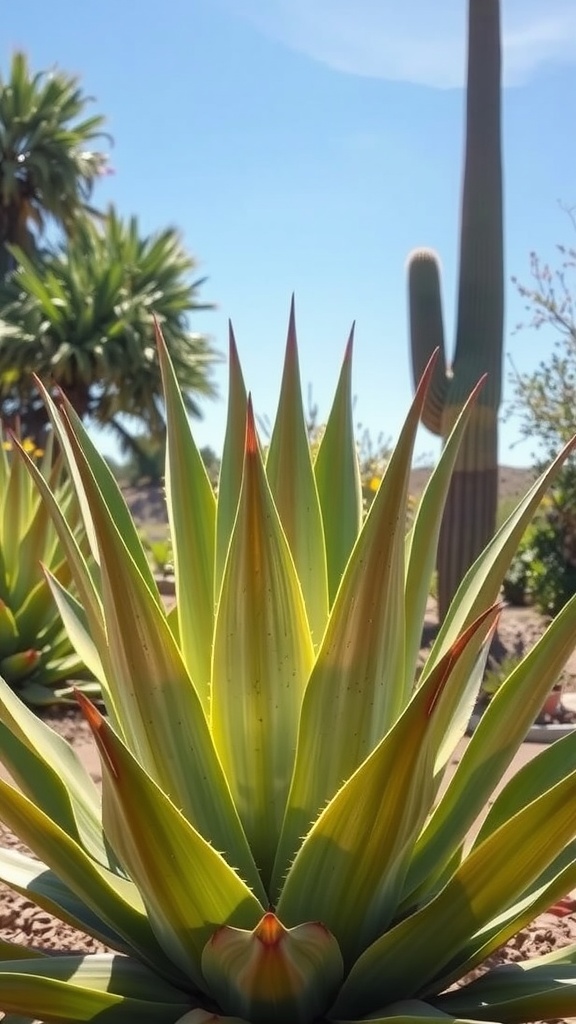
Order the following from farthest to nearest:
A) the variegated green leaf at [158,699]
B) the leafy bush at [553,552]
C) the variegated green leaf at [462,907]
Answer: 1. the leafy bush at [553,552]
2. the variegated green leaf at [158,699]
3. the variegated green leaf at [462,907]

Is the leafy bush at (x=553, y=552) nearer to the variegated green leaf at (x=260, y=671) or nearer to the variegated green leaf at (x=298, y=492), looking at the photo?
the variegated green leaf at (x=298, y=492)

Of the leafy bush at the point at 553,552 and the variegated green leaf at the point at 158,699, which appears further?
the leafy bush at the point at 553,552

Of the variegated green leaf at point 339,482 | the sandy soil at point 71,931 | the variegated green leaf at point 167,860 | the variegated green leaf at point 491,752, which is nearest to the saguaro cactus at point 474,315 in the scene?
the sandy soil at point 71,931

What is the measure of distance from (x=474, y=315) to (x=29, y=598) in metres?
5.05

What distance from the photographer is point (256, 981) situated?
130cm

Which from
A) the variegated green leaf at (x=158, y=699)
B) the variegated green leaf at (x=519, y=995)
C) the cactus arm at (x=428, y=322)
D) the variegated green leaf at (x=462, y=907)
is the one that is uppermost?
the cactus arm at (x=428, y=322)

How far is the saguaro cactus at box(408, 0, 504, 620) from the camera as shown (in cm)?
825

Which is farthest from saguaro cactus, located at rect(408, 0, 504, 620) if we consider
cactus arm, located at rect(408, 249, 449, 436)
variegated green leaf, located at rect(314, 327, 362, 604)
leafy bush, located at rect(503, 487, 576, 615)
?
variegated green leaf, located at rect(314, 327, 362, 604)

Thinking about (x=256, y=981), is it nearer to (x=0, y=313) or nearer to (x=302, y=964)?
(x=302, y=964)

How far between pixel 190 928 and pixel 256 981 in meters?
0.13

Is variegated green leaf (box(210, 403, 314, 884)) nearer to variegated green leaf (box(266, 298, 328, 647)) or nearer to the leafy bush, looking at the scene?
variegated green leaf (box(266, 298, 328, 647))

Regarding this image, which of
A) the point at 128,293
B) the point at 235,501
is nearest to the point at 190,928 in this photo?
the point at 235,501

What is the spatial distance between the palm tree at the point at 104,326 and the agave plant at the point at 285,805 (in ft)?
40.4

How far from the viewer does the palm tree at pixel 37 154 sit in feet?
66.2
